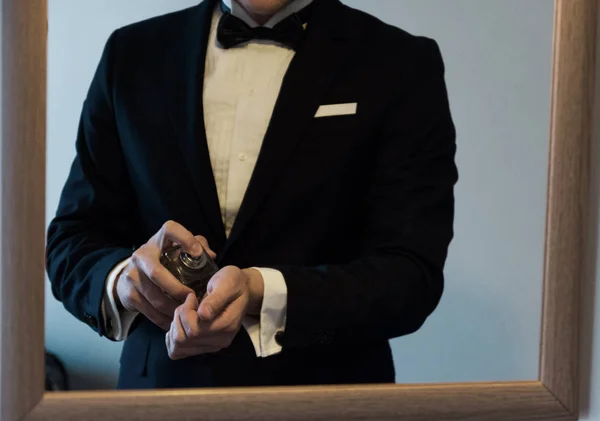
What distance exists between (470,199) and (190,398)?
0.38 m

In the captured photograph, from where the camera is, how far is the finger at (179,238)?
0.74m

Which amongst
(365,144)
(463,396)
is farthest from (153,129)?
(463,396)

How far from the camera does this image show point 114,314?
0.77m

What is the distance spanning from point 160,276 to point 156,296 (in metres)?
0.03

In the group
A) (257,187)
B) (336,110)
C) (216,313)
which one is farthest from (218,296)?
(336,110)

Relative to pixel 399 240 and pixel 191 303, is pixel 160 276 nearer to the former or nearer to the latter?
pixel 191 303

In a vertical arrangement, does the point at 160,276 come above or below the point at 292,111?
below

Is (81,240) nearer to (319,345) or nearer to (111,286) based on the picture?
(111,286)

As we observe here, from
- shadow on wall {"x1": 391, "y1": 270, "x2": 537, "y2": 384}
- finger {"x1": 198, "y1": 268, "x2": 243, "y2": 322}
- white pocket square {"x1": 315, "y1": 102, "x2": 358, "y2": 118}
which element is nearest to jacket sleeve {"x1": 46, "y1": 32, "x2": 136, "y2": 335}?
finger {"x1": 198, "y1": 268, "x2": 243, "y2": 322}

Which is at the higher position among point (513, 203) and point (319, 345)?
point (513, 203)

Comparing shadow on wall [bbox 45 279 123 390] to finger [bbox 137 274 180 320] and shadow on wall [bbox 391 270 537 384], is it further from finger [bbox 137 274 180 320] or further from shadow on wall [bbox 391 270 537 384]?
shadow on wall [bbox 391 270 537 384]

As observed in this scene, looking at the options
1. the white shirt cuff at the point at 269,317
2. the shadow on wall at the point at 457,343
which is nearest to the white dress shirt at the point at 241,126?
the white shirt cuff at the point at 269,317

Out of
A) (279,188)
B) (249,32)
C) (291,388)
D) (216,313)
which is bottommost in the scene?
(291,388)

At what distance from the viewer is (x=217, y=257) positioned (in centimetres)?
77
